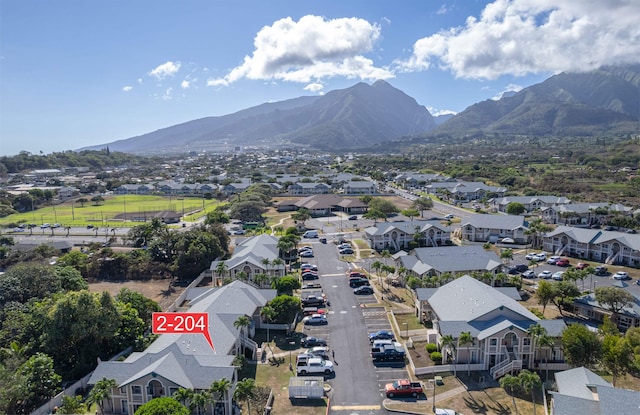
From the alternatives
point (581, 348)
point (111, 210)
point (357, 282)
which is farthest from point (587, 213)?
point (111, 210)

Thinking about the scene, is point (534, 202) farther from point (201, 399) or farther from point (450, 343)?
point (201, 399)

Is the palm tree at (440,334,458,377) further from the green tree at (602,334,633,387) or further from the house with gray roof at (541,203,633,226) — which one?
the house with gray roof at (541,203,633,226)

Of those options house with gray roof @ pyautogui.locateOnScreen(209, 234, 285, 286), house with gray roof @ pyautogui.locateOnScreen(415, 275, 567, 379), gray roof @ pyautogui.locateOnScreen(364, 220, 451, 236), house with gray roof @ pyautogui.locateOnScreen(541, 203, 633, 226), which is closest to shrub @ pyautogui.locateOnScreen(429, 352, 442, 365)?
house with gray roof @ pyautogui.locateOnScreen(415, 275, 567, 379)

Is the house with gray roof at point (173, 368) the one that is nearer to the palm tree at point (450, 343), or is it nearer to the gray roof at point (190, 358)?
the gray roof at point (190, 358)

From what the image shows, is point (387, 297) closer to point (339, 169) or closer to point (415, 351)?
point (415, 351)

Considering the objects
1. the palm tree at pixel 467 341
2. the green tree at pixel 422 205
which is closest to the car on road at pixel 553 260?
the palm tree at pixel 467 341

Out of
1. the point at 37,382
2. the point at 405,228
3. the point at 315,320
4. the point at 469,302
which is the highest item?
the point at 37,382

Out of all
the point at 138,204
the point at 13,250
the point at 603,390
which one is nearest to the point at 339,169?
the point at 138,204
